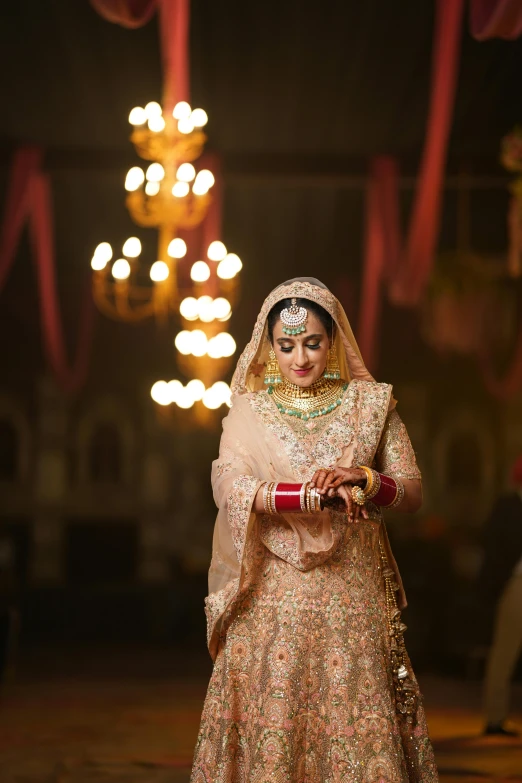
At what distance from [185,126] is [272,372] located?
412 centimetres

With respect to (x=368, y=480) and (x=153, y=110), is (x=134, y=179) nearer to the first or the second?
(x=153, y=110)

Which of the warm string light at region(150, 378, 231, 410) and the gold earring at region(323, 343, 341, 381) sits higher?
the warm string light at region(150, 378, 231, 410)

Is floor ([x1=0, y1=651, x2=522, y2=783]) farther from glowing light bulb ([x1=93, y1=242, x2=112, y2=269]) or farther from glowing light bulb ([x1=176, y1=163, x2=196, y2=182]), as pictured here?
glowing light bulb ([x1=176, y1=163, x2=196, y2=182])

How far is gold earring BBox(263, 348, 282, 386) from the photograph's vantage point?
3.08 metres

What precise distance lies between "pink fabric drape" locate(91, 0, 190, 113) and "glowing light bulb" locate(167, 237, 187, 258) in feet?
4.58

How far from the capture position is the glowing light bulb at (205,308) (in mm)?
8367

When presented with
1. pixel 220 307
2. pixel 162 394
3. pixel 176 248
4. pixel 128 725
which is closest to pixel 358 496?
pixel 128 725

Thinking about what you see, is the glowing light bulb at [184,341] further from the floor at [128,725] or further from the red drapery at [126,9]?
the red drapery at [126,9]

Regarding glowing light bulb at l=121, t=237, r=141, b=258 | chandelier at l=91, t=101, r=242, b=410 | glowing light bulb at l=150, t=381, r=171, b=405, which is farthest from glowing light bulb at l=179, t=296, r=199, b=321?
glowing light bulb at l=150, t=381, r=171, b=405

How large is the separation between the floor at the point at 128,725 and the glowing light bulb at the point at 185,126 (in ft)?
12.0

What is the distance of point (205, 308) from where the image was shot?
8.45 meters

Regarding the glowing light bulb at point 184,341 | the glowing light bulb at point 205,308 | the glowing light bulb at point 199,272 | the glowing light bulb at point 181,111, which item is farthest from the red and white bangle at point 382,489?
the glowing light bulb at point 184,341

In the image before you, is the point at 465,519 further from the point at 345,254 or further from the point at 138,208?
the point at 138,208

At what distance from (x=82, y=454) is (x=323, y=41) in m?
10.3
